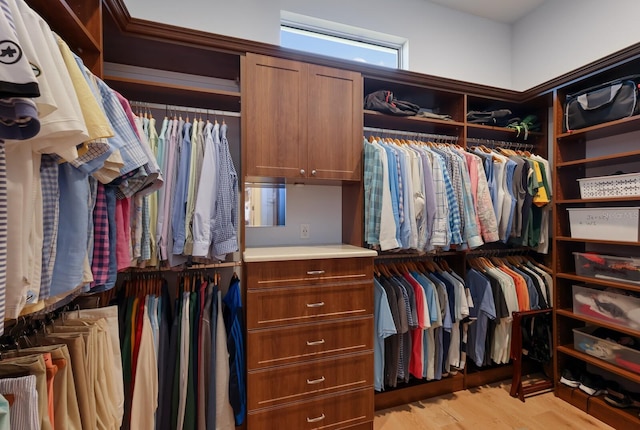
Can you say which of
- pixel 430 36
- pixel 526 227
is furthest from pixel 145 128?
pixel 526 227

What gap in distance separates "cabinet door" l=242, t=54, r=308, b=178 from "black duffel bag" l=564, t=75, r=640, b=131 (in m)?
1.87

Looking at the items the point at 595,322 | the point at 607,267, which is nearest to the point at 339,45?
the point at 607,267

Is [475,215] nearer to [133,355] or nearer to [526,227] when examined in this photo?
[526,227]

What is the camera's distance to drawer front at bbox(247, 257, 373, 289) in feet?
5.12

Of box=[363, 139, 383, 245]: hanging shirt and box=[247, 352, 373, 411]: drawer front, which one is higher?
box=[363, 139, 383, 245]: hanging shirt

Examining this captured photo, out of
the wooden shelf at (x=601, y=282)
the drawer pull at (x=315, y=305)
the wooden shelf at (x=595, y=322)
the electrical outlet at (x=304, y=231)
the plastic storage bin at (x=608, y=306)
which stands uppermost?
the electrical outlet at (x=304, y=231)

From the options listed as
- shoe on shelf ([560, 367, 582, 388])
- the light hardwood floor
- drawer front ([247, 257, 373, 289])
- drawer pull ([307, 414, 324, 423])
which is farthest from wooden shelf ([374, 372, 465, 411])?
drawer front ([247, 257, 373, 289])

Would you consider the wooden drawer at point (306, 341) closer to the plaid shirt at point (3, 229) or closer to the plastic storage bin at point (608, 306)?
the plaid shirt at point (3, 229)

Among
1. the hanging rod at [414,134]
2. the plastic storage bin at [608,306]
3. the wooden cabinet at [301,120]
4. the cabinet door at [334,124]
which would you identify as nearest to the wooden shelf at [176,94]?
the wooden cabinet at [301,120]

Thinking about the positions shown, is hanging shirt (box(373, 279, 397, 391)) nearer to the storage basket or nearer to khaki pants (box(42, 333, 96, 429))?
khaki pants (box(42, 333, 96, 429))

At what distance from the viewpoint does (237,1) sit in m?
2.05

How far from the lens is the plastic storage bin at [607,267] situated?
5.90ft

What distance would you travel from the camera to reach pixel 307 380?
Result: 64.2 inches

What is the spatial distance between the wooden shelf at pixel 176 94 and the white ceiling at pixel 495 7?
78.7 inches
